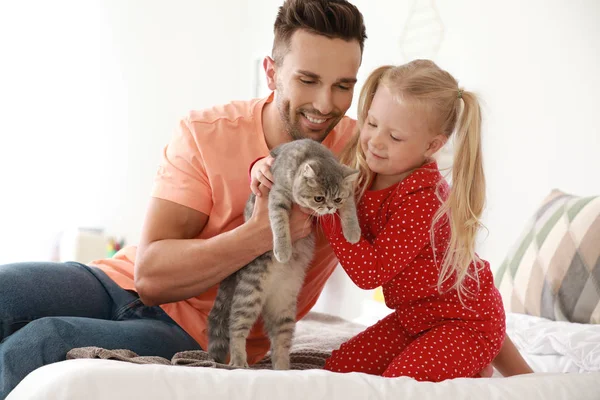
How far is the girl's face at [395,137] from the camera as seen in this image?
179cm

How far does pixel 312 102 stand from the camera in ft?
6.84

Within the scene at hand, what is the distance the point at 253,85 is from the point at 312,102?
14.4ft

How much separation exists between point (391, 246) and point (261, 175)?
443mm

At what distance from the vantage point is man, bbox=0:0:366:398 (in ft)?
6.04

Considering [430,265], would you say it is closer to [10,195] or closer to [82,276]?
[82,276]

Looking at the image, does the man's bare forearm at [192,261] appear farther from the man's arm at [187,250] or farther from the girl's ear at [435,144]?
the girl's ear at [435,144]

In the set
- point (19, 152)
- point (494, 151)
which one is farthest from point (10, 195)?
point (494, 151)

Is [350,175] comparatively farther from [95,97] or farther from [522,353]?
[95,97]

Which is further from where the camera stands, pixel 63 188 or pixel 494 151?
pixel 63 188

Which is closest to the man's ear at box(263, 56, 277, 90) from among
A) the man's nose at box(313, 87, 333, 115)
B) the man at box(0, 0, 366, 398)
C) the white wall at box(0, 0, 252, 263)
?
the man at box(0, 0, 366, 398)

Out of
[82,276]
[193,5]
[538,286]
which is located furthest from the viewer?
[193,5]

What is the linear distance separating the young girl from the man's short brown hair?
0.25 m

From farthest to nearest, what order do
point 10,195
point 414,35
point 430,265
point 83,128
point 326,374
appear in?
point 83,128
point 10,195
point 414,35
point 430,265
point 326,374

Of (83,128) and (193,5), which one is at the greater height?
(193,5)
